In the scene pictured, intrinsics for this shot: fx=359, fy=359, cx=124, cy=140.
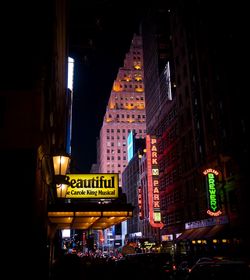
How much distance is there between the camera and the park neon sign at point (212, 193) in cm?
4116

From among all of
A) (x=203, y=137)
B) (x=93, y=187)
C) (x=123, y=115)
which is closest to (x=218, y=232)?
(x=203, y=137)

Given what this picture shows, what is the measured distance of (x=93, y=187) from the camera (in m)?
17.1

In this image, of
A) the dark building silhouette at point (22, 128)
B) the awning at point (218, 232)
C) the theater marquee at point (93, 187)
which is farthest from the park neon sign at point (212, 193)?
the dark building silhouette at point (22, 128)

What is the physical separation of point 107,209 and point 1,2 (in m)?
10.7

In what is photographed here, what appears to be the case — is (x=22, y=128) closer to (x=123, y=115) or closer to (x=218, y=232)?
(x=218, y=232)

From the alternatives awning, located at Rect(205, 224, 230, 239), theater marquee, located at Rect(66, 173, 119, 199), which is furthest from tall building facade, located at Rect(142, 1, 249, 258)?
theater marquee, located at Rect(66, 173, 119, 199)

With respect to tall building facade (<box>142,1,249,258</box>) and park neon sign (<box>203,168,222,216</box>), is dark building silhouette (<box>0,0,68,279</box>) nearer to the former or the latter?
tall building facade (<box>142,1,249,258</box>)

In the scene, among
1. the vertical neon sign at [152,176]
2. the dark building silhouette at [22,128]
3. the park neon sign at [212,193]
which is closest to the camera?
the dark building silhouette at [22,128]

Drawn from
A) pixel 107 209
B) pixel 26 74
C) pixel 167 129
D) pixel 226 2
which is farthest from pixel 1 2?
pixel 167 129

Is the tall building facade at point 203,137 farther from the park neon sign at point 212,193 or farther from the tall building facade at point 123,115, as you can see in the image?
the tall building facade at point 123,115

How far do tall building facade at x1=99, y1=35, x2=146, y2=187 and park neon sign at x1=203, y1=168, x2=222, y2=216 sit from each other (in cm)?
12581

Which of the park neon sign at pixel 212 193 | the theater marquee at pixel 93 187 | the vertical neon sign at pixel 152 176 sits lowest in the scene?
the theater marquee at pixel 93 187

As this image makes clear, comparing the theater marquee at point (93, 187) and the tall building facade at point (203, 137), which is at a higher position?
the tall building facade at point (203, 137)

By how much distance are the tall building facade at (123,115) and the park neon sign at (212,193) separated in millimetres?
125806
